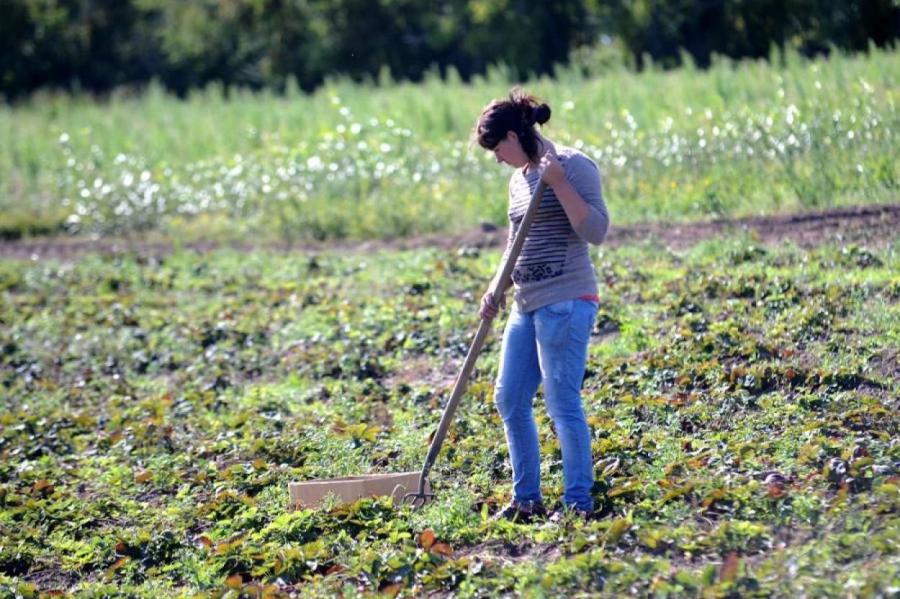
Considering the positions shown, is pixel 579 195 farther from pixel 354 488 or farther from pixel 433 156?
pixel 433 156

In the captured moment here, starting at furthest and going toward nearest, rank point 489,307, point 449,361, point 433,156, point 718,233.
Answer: point 433,156, point 718,233, point 449,361, point 489,307

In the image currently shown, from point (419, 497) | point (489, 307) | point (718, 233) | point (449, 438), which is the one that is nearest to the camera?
point (489, 307)

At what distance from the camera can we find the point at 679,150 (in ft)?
44.7

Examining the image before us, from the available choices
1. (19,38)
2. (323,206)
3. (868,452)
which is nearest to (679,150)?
(323,206)

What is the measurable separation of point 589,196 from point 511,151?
16.6 inches

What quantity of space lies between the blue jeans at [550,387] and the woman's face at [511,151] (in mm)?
671

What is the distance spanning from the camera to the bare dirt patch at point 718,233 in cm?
1049

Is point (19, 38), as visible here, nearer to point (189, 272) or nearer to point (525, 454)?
point (189, 272)

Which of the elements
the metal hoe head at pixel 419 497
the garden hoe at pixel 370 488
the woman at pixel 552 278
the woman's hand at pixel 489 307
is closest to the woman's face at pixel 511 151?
the woman at pixel 552 278

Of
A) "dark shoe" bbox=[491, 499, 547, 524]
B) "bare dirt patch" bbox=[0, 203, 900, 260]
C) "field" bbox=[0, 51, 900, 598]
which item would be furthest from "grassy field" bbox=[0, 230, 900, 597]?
"bare dirt patch" bbox=[0, 203, 900, 260]

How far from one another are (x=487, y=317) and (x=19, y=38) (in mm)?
33059

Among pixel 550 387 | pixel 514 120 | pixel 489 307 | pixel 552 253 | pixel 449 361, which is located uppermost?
pixel 514 120

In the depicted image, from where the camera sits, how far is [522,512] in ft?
20.5

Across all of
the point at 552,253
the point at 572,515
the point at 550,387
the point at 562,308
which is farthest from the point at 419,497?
the point at 552,253
